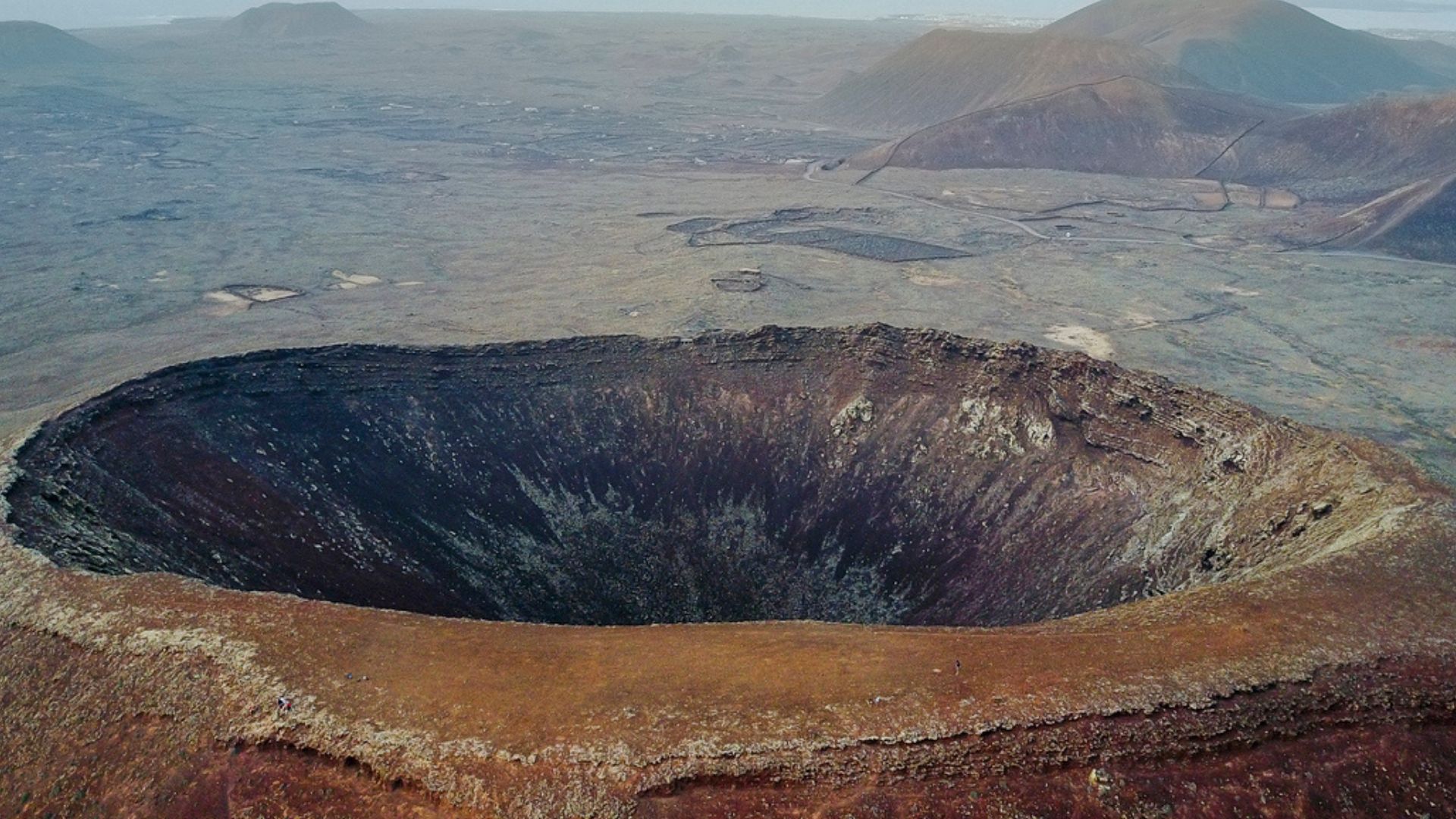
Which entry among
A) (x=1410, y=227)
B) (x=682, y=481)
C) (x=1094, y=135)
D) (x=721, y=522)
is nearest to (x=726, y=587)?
(x=721, y=522)

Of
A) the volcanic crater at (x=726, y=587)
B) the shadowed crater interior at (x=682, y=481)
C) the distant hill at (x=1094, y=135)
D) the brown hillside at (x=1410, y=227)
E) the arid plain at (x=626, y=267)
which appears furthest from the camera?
the distant hill at (x=1094, y=135)

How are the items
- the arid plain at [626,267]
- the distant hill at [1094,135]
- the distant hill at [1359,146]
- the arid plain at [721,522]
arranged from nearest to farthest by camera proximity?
the arid plain at [721,522] < the arid plain at [626,267] < the distant hill at [1359,146] < the distant hill at [1094,135]

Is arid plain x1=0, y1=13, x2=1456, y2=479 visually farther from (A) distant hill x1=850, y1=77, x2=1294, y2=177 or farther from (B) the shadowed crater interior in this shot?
(B) the shadowed crater interior

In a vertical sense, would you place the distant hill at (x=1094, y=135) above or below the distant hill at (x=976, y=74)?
below

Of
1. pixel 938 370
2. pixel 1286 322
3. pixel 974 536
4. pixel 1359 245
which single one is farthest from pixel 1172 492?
pixel 1359 245

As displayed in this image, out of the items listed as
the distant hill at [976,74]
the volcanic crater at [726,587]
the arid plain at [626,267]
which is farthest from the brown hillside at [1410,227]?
the volcanic crater at [726,587]

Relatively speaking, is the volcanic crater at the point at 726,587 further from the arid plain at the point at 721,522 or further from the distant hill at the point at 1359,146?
the distant hill at the point at 1359,146

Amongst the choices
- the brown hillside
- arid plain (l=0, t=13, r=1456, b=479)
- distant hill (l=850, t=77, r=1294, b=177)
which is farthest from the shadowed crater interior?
distant hill (l=850, t=77, r=1294, b=177)
